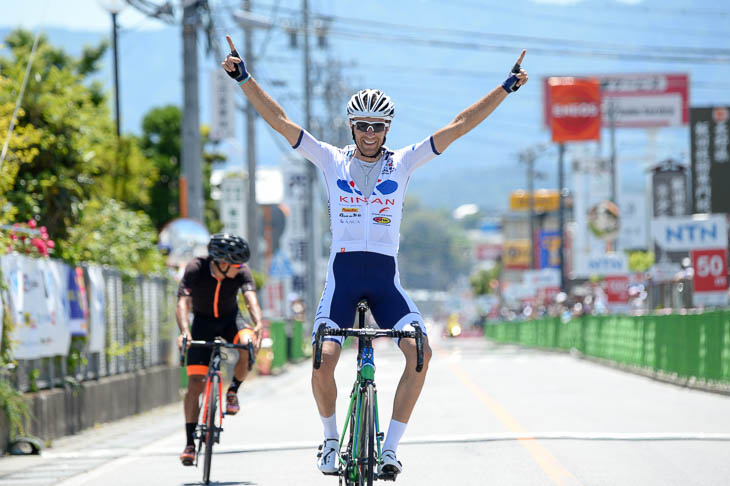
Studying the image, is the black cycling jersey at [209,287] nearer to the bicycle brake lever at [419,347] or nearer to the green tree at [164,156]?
the bicycle brake lever at [419,347]

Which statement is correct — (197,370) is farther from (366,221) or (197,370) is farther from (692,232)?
(692,232)

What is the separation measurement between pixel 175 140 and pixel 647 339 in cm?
2462

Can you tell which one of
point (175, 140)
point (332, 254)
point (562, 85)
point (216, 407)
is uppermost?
point (562, 85)

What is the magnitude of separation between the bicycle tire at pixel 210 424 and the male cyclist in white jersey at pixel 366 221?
7.41 feet

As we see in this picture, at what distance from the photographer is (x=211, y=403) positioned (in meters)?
9.65

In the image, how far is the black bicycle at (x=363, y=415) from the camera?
6.87m

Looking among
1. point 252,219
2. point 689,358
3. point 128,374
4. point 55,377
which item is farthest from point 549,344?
point 55,377

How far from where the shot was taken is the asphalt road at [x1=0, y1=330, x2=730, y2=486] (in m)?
9.52

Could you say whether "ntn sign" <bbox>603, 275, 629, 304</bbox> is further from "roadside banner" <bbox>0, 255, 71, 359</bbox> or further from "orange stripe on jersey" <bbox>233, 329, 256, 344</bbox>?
"orange stripe on jersey" <bbox>233, 329, 256, 344</bbox>

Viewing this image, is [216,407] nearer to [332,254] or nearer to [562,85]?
[332,254]

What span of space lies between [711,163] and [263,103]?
33295mm

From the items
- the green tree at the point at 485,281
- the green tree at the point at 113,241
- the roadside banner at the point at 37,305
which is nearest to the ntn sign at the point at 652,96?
the green tree at the point at 113,241

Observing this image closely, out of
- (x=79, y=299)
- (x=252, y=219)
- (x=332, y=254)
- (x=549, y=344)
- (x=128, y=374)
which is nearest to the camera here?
(x=332, y=254)

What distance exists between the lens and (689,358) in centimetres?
2247
